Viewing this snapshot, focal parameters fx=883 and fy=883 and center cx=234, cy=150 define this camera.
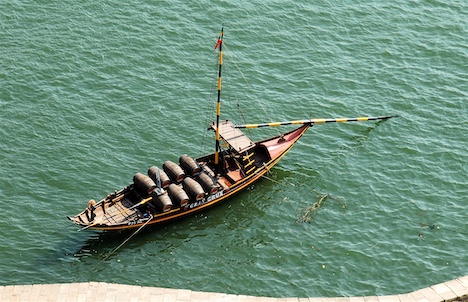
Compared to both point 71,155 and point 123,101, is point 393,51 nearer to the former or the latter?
point 123,101

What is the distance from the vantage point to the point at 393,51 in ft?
231

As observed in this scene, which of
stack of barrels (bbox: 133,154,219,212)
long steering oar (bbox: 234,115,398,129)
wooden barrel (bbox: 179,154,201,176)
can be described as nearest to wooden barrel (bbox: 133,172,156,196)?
stack of barrels (bbox: 133,154,219,212)

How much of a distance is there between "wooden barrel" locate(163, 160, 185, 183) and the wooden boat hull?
61.4 inches

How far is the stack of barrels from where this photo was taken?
5247 cm

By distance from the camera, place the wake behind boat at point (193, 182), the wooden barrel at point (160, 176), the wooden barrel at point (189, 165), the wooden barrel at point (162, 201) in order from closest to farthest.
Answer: the wooden barrel at point (162, 201), the wake behind boat at point (193, 182), the wooden barrel at point (160, 176), the wooden barrel at point (189, 165)

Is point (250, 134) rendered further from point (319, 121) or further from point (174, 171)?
point (174, 171)

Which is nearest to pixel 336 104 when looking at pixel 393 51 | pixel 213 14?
pixel 393 51

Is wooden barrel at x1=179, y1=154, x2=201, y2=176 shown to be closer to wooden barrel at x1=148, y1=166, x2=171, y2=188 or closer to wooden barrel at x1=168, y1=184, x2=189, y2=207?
wooden barrel at x1=148, y1=166, x2=171, y2=188

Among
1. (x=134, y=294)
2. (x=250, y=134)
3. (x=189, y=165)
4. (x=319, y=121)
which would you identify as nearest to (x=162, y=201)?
(x=189, y=165)

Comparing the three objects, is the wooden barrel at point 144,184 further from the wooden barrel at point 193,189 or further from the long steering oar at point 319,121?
the long steering oar at point 319,121

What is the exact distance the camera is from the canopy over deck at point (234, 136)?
183ft

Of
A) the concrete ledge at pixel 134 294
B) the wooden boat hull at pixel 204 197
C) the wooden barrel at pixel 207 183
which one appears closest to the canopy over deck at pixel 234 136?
the wooden boat hull at pixel 204 197

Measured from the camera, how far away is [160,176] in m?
53.2

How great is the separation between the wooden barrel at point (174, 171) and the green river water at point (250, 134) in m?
2.82
